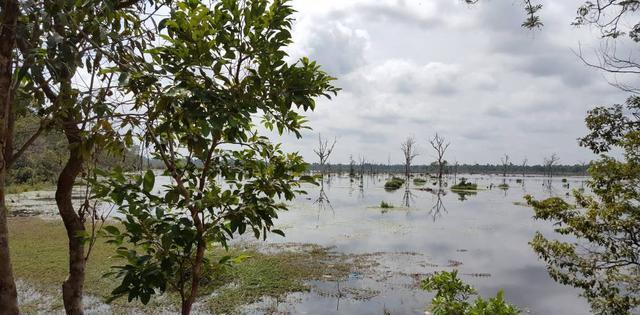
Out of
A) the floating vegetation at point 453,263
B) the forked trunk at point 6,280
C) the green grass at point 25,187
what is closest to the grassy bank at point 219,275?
the floating vegetation at point 453,263

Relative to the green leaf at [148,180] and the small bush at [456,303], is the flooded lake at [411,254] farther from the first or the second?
the small bush at [456,303]

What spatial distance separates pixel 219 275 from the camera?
4.17m

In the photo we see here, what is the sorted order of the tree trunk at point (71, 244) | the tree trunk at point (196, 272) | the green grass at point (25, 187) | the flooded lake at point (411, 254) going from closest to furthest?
the tree trunk at point (196, 272) < the tree trunk at point (71, 244) < the flooded lake at point (411, 254) < the green grass at point (25, 187)

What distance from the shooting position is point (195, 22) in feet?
5.22

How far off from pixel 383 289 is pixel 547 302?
2801 mm

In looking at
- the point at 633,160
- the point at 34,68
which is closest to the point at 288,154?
the point at 34,68

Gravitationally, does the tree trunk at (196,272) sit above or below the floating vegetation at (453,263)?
above

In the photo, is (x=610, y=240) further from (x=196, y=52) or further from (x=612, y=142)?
(x=196, y=52)

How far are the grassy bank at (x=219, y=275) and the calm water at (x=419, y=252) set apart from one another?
19.9 inches

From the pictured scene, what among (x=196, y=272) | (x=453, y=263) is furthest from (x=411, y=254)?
(x=196, y=272)

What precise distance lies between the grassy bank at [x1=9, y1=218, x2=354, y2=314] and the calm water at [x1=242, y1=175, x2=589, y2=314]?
0.51 m

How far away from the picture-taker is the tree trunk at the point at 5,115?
4.17 feet

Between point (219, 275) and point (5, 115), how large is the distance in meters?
3.22

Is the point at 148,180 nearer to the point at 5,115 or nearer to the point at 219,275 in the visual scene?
the point at 5,115
